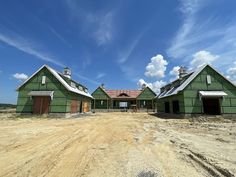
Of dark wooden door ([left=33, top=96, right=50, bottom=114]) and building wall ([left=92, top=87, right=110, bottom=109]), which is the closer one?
dark wooden door ([left=33, top=96, right=50, bottom=114])

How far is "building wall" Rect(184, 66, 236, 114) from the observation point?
19.6 meters

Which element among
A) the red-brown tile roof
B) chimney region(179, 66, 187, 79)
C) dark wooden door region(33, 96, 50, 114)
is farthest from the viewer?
the red-brown tile roof

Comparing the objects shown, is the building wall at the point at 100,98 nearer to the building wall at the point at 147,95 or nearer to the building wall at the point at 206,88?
the building wall at the point at 147,95

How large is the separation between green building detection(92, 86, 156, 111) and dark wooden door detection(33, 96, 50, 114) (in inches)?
886

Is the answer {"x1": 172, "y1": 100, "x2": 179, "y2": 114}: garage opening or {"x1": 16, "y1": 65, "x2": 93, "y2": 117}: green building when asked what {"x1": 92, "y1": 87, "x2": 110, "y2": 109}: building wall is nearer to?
{"x1": 16, "y1": 65, "x2": 93, "y2": 117}: green building

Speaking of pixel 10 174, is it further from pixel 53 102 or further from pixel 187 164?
pixel 53 102

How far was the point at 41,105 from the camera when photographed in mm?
21609

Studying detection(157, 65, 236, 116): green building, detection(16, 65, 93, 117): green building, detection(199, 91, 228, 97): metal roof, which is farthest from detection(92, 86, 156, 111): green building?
detection(199, 91, 228, 97): metal roof

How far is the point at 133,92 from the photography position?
158ft

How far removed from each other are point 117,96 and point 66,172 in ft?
138

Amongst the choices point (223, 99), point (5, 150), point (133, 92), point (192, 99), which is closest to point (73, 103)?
point (192, 99)

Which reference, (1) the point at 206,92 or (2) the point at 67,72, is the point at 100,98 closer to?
(2) the point at 67,72

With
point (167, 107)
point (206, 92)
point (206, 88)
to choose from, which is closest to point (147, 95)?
point (167, 107)

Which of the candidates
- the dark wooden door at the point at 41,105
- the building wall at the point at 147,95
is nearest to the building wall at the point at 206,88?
the dark wooden door at the point at 41,105
